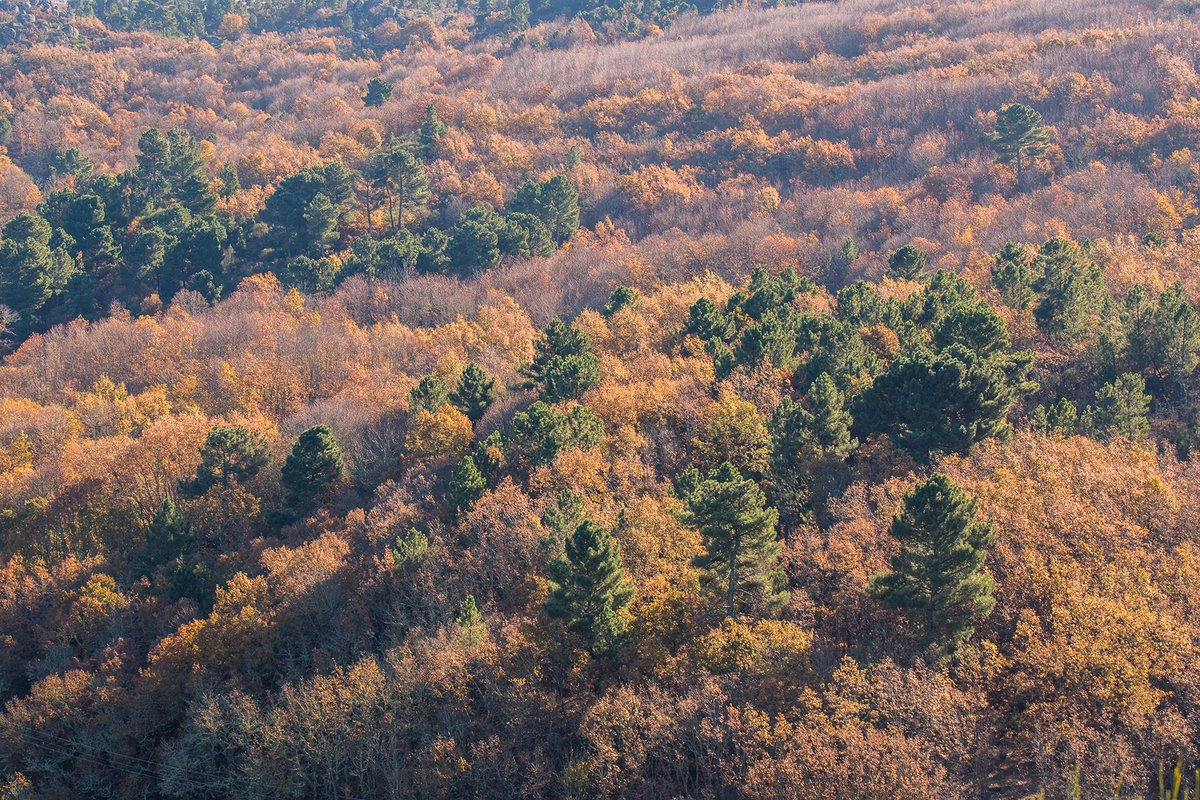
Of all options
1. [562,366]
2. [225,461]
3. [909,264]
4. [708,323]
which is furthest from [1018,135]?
[225,461]

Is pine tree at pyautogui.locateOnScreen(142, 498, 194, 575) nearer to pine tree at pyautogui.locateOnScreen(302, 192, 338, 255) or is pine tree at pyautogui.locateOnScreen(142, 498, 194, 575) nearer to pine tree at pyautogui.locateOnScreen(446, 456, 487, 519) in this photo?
pine tree at pyautogui.locateOnScreen(446, 456, 487, 519)

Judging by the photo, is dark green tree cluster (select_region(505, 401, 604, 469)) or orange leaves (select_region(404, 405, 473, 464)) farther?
orange leaves (select_region(404, 405, 473, 464))

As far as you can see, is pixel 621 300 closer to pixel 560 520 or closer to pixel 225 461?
pixel 225 461

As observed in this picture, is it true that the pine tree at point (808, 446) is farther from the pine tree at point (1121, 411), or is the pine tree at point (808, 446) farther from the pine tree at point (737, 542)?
the pine tree at point (1121, 411)

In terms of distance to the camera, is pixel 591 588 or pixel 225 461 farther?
pixel 225 461

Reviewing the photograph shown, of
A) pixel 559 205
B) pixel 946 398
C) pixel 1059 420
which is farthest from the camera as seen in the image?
pixel 559 205

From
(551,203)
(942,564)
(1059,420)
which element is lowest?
(1059,420)

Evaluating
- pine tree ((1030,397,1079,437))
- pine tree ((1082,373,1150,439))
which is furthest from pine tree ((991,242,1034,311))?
pine tree ((1030,397,1079,437))
